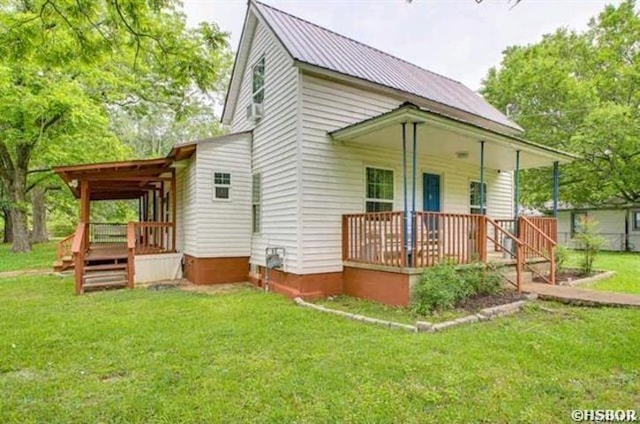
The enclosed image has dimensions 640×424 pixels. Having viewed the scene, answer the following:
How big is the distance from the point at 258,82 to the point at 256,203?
328 centimetres

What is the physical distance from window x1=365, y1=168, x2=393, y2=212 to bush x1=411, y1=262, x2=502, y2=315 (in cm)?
247

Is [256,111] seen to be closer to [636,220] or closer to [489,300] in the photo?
[489,300]

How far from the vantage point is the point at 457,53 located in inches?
696

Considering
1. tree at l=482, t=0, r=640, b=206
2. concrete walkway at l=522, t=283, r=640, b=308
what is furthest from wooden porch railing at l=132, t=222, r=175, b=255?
tree at l=482, t=0, r=640, b=206

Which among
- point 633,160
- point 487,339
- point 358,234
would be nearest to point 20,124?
point 358,234

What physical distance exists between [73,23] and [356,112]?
5561 mm

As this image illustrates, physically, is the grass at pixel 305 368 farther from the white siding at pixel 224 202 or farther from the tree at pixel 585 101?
the tree at pixel 585 101

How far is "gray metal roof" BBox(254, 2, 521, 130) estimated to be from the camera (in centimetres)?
852

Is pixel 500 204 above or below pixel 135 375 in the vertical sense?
above

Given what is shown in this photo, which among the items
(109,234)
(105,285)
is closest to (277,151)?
(105,285)

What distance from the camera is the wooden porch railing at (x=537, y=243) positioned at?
8612 mm

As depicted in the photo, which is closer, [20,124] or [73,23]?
[73,23]

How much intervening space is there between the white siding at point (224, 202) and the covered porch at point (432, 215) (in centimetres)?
309

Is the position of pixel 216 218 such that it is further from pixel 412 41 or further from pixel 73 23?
pixel 412 41
